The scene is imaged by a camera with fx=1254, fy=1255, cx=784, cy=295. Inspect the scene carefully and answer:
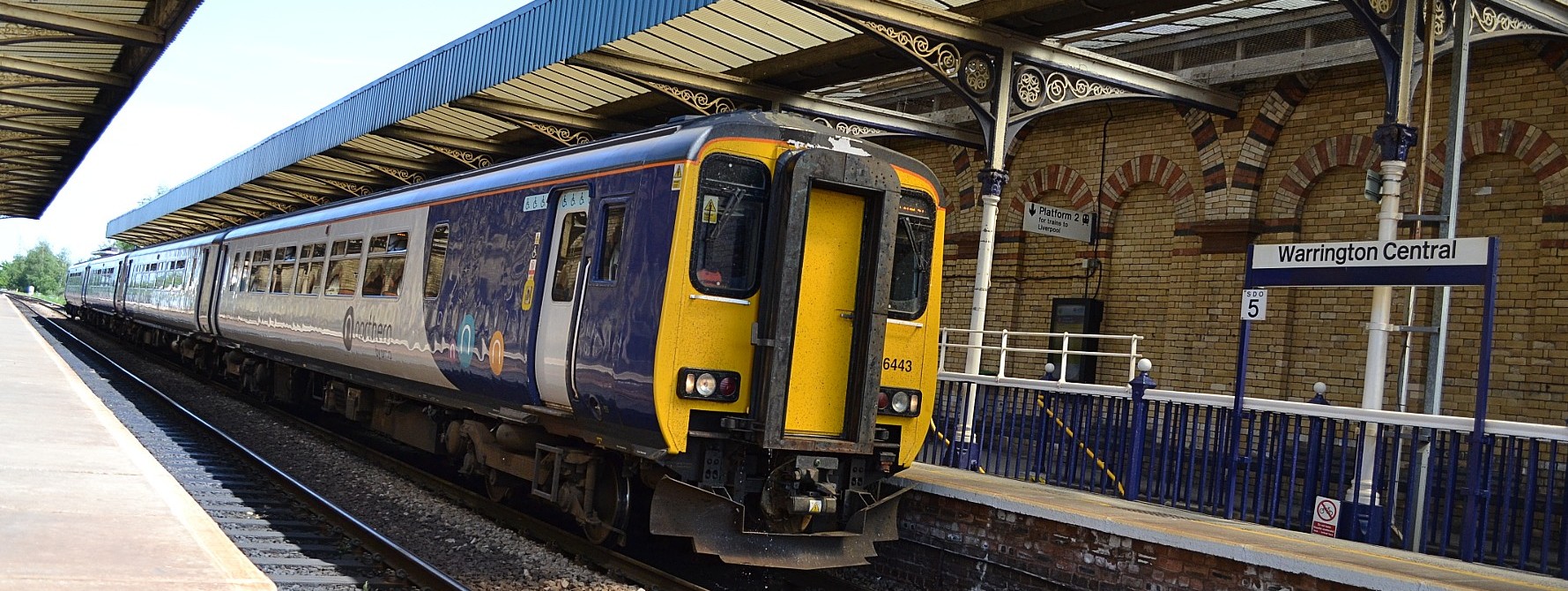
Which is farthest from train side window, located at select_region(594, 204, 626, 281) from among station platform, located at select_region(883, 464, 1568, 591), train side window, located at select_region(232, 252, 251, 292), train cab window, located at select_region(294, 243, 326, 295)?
train side window, located at select_region(232, 252, 251, 292)

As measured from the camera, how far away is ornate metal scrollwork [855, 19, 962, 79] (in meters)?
11.5

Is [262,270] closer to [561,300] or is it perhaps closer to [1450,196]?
[561,300]

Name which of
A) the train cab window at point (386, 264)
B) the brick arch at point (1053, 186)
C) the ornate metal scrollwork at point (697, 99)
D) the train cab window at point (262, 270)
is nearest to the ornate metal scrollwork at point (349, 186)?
the train cab window at point (262, 270)

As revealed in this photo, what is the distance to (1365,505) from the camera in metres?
8.16

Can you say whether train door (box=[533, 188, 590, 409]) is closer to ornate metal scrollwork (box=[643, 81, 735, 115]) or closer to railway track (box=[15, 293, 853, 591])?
railway track (box=[15, 293, 853, 591])

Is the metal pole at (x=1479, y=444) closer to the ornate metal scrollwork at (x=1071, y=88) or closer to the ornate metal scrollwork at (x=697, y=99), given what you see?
the ornate metal scrollwork at (x=1071, y=88)

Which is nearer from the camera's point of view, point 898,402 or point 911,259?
point 898,402

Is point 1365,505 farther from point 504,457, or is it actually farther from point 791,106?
point 791,106

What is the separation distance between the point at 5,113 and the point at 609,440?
20.9 metres

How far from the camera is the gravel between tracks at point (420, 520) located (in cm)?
777

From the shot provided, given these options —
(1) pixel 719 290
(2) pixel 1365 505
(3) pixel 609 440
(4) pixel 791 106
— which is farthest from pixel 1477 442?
(4) pixel 791 106

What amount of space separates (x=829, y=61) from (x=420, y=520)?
7.31 metres

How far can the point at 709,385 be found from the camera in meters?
7.42

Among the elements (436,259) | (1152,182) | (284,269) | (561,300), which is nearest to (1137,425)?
(561,300)
